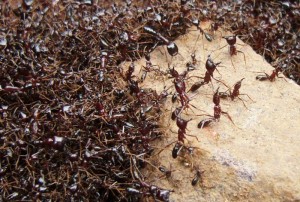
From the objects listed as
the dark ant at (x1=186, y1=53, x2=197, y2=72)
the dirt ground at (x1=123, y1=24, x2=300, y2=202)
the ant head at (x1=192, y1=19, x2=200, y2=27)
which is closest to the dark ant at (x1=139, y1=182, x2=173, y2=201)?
the dirt ground at (x1=123, y1=24, x2=300, y2=202)

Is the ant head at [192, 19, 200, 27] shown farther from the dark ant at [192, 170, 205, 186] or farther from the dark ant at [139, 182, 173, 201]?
the dark ant at [139, 182, 173, 201]

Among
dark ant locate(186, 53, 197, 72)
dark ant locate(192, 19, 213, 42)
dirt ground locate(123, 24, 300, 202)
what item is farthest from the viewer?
dark ant locate(192, 19, 213, 42)

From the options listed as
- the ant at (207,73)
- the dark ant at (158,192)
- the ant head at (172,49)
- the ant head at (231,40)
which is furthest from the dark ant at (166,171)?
the ant head at (231,40)

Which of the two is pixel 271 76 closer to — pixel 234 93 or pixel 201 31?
pixel 234 93

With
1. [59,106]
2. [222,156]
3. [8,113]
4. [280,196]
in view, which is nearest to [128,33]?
[59,106]

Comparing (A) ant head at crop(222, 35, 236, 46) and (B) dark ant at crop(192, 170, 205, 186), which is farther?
(A) ant head at crop(222, 35, 236, 46)

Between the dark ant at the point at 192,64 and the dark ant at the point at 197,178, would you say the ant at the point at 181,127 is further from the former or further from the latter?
the dark ant at the point at 192,64

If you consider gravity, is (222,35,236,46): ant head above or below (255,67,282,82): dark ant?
above
